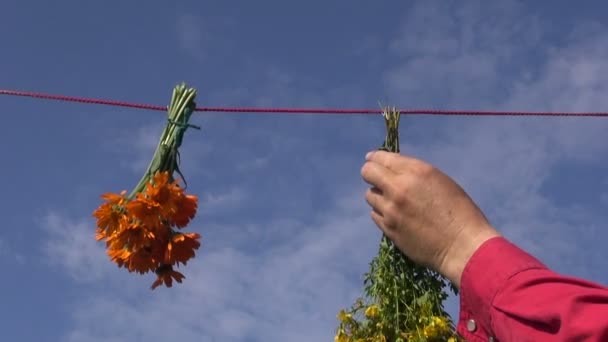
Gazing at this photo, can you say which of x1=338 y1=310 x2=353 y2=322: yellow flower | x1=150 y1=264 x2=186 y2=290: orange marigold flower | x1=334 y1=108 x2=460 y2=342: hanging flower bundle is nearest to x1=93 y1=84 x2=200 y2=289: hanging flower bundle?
x1=150 y1=264 x2=186 y2=290: orange marigold flower

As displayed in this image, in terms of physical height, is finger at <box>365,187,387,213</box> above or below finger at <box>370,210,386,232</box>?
above

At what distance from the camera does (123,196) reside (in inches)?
89.4

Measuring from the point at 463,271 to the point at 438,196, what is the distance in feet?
0.39

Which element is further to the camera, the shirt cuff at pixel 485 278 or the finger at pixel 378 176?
the finger at pixel 378 176

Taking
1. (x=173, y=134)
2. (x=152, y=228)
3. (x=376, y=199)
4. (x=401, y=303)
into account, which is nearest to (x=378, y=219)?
(x=376, y=199)

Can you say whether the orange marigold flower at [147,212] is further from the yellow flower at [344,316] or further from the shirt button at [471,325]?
the yellow flower at [344,316]

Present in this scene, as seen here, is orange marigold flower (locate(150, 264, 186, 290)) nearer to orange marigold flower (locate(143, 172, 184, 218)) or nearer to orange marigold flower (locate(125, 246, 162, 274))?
orange marigold flower (locate(125, 246, 162, 274))

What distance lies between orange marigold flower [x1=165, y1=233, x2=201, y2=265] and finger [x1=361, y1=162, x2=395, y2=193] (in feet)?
3.05

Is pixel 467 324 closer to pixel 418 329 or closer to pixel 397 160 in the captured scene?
pixel 397 160

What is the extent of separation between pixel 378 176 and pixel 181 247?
0.99 meters

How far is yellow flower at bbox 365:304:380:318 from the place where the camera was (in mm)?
3324

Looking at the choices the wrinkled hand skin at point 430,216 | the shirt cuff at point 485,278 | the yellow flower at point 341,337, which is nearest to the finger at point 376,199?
the wrinkled hand skin at point 430,216

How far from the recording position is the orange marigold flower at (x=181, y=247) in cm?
217

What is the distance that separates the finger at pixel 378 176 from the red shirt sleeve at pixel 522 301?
183mm
